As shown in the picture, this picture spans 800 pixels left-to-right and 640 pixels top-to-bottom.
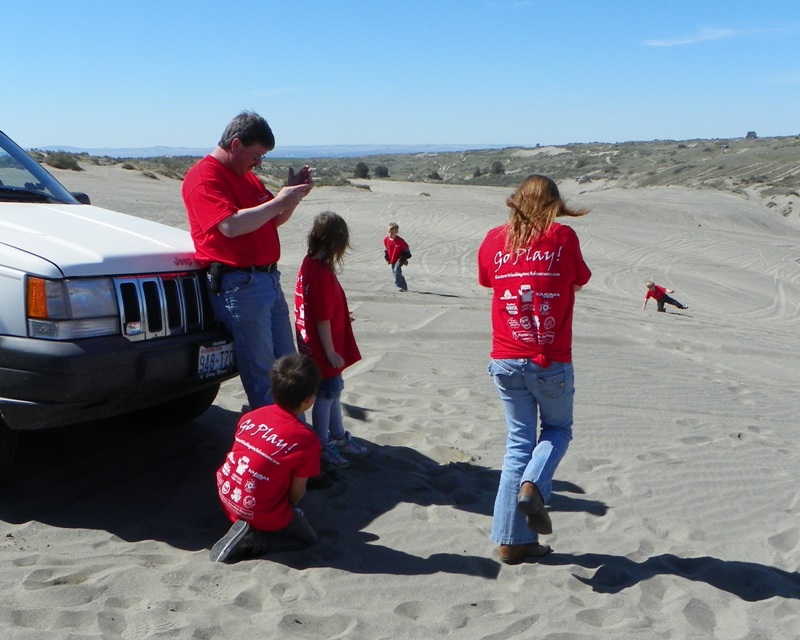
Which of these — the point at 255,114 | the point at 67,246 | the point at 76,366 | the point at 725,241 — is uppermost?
the point at 255,114

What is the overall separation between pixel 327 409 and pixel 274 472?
55.2 inches

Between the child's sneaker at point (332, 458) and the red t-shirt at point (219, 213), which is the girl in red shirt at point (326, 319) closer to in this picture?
the child's sneaker at point (332, 458)

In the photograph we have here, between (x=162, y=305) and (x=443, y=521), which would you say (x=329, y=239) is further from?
(x=443, y=521)

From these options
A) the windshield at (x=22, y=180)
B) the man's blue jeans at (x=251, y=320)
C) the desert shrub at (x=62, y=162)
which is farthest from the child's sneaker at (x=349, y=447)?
the desert shrub at (x=62, y=162)

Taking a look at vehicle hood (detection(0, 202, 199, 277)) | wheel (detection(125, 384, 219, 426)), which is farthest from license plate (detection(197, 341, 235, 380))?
wheel (detection(125, 384, 219, 426))

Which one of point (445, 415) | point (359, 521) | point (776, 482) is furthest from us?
point (445, 415)

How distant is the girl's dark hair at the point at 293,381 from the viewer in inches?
168

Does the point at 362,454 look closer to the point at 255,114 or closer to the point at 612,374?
the point at 255,114

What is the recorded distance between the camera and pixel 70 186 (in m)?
28.7

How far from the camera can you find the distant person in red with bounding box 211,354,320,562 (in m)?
4.21

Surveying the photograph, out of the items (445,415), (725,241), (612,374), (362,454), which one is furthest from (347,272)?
(725,241)

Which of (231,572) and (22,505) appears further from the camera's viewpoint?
(22,505)

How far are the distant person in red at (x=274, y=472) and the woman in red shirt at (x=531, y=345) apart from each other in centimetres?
96

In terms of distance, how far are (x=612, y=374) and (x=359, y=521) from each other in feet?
15.4
